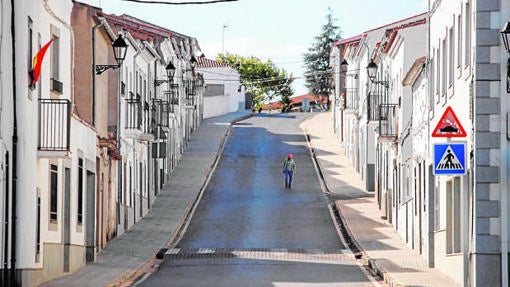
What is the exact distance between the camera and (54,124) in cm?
2444

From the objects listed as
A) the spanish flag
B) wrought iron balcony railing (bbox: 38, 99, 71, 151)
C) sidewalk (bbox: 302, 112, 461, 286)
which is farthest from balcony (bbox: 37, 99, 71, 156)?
sidewalk (bbox: 302, 112, 461, 286)

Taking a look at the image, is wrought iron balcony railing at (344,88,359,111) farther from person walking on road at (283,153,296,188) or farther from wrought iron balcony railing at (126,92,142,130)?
wrought iron balcony railing at (126,92,142,130)

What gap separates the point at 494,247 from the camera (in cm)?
2102

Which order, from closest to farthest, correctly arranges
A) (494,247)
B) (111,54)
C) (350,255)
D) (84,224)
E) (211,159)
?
(494,247)
(84,224)
(350,255)
(111,54)
(211,159)

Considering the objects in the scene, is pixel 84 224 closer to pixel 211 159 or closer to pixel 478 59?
pixel 478 59

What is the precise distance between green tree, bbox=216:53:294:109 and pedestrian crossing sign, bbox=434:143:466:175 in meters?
111

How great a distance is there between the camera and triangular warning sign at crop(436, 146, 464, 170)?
17625mm

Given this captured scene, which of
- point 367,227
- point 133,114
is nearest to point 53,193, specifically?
point 133,114

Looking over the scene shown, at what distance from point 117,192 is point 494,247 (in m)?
19.4

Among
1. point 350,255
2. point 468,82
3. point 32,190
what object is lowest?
point 350,255

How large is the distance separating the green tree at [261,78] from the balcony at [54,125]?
104 metres

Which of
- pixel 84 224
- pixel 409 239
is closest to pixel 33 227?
pixel 84 224

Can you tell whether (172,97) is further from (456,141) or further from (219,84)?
(456,141)

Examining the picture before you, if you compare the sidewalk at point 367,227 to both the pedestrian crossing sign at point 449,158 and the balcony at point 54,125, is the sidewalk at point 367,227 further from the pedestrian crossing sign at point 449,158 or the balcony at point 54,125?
the balcony at point 54,125
